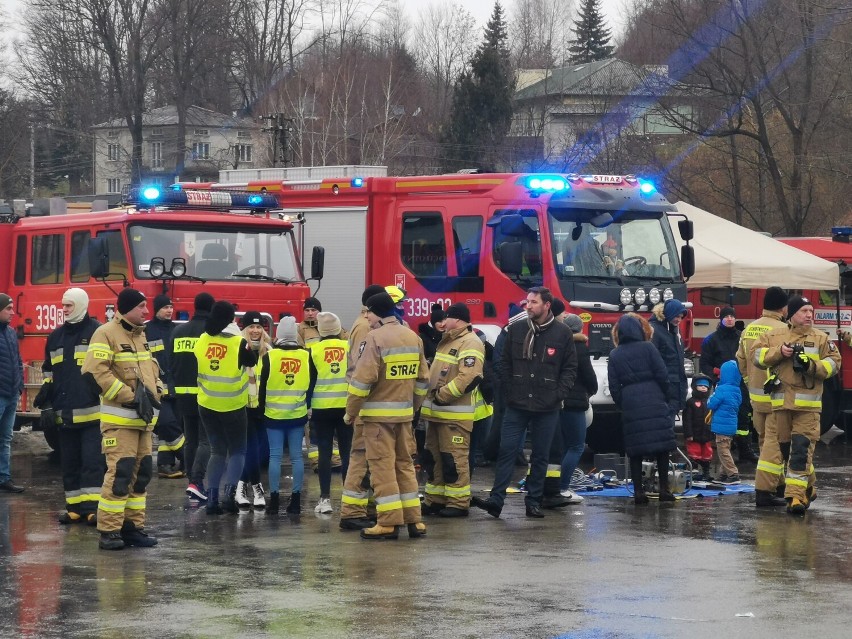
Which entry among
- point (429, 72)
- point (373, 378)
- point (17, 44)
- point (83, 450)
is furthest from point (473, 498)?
point (429, 72)

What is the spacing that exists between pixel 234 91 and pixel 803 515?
56.0 metres

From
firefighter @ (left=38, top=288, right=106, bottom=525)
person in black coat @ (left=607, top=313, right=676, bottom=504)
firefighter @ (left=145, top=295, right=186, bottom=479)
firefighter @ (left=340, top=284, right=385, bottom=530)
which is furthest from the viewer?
firefighter @ (left=145, top=295, right=186, bottom=479)

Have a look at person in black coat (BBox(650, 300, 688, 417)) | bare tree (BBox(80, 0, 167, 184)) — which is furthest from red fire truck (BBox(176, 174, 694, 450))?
bare tree (BBox(80, 0, 167, 184))

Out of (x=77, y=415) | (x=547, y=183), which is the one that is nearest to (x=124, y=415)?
(x=77, y=415)

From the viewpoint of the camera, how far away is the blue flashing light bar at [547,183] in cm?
1614

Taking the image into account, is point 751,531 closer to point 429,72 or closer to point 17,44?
point 17,44

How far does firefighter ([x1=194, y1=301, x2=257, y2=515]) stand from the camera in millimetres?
11414

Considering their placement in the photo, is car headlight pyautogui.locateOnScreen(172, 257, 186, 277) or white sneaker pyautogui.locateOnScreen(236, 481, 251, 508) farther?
car headlight pyautogui.locateOnScreen(172, 257, 186, 277)

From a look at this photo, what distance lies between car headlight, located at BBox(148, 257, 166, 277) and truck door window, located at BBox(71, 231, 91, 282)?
3.57 ft

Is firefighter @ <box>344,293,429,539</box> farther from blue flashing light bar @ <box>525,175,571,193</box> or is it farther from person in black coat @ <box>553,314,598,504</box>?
blue flashing light bar @ <box>525,175,571,193</box>

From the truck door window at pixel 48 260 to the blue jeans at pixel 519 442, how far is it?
22.3 feet

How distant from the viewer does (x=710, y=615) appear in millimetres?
7738

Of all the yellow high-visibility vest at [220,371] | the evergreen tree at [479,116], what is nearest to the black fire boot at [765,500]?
the yellow high-visibility vest at [220,371]

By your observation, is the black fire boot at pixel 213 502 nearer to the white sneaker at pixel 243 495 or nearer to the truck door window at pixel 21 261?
the white sneaker at pixel 243 495
